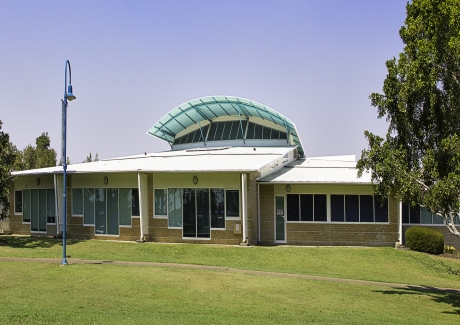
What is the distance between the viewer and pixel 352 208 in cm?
2544

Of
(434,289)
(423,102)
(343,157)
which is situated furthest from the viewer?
(343,157)

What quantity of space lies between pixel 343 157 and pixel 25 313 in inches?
1222

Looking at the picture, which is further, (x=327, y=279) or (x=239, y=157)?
(x=239, y=157)

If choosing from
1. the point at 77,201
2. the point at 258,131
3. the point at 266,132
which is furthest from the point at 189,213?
the point at 266,132

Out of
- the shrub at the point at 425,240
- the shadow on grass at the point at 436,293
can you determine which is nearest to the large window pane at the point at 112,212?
the shrub at the point at 425,240

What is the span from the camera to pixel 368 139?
1480 centimetres

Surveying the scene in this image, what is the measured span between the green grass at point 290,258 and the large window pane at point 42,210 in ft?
12.5

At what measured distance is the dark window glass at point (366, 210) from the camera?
83.0 ft

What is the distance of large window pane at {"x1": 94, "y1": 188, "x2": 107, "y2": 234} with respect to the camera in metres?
26.7

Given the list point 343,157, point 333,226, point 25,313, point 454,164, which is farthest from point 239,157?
point 25,313

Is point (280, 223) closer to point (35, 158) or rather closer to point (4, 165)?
point (4, 165)

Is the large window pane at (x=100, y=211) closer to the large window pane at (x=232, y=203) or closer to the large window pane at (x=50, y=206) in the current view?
the large window pane at (x=50, y=206)

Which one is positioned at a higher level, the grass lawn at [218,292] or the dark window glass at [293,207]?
the dark window glass at [293,207]

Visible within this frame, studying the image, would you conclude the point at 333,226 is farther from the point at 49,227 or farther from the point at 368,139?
the point at 49,227
